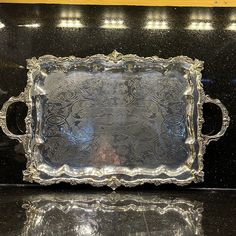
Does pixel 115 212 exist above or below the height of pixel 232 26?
below

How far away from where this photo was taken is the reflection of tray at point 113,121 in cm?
129

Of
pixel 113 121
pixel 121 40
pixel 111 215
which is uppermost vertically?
pixel 121 40

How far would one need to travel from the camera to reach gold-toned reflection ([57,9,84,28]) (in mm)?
1325

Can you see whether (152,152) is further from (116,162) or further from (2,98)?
(2,98)

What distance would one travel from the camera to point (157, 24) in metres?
1.32

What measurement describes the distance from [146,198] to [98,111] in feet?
1.14

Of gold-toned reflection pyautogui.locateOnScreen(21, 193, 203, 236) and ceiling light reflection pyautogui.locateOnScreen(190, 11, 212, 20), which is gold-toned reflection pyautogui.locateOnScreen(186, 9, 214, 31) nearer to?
ceiling light reflection pyautogui.locateOnScreen(190, 11, 212, 20)

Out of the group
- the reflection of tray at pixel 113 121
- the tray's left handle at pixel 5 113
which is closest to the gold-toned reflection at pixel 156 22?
the reflection of tray at pixel 113 121

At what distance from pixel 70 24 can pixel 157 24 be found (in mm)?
315

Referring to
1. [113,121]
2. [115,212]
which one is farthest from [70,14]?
[115,212]

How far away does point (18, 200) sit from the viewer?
1202 mm

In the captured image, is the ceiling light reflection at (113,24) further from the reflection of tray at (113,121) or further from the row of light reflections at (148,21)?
the reflection of tray at (113,121)

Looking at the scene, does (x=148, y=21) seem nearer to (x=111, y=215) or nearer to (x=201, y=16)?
(x=201, y=16)

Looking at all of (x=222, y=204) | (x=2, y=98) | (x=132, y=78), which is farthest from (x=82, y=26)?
(x=222, y=204)
